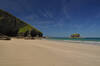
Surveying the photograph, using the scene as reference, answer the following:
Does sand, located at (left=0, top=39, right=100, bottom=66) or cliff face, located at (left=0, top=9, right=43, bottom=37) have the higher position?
cliff face, located at (left=0, top=9, right=43, bottom=37)

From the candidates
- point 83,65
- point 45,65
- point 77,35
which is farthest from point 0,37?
point 77,35

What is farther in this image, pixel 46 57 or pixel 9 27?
pixel 9 27

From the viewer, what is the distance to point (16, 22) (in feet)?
175

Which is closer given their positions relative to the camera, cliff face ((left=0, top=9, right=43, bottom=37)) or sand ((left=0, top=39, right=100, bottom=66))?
sand ((left=0, top=39, right=100, bottom=66))

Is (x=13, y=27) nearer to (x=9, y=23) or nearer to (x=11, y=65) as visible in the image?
(x=9, y=23)

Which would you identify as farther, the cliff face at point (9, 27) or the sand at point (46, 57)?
the cliff face at point (9, 27)

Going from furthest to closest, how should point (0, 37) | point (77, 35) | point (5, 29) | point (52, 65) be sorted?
point (77, 35) < point (5, 29) < point (0, 37) < point (52, 65)

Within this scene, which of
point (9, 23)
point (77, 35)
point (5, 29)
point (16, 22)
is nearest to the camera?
point (5, 29)

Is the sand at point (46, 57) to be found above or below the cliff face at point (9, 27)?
below

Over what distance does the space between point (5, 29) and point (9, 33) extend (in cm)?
378

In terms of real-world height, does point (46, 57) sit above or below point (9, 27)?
below

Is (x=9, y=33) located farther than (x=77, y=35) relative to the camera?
No

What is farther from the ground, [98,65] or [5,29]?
[5,29]

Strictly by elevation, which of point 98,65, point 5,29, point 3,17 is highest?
point 3,17
